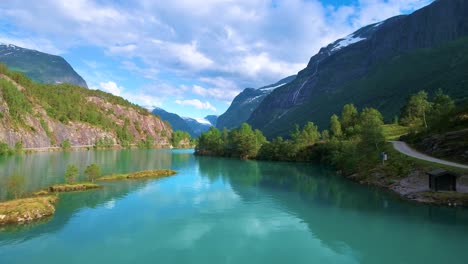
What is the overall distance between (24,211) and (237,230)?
27.9 m

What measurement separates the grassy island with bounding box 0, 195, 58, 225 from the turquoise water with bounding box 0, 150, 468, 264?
7.56 feet

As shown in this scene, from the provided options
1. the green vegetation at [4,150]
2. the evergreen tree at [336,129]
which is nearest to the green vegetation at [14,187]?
the green vegetation at [4,150]

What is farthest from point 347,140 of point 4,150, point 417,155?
point 4,150

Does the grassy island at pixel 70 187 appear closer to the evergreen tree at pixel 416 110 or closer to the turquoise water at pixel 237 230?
the turquoise water at pixel 237 230

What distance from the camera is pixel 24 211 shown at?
142 feet

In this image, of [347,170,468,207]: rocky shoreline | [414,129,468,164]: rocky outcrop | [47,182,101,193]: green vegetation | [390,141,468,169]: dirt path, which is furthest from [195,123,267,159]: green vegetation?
[47,182,101,193]: green vegetation

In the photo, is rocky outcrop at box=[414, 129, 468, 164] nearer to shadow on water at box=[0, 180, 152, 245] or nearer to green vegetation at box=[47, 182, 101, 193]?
shadow on water at box=[0, 180, 152, 245]

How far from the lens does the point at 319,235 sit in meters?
40.0

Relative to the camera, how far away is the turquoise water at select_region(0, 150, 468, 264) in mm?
33094

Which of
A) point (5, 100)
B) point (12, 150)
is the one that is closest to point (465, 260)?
point (12, 150)

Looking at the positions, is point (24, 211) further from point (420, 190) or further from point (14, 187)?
point (420, 190)

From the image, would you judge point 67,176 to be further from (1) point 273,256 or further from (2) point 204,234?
(1) point 273,256

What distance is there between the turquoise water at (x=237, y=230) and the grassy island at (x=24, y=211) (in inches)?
90.7

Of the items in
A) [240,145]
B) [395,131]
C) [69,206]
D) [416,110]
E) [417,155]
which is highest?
[416,110]
